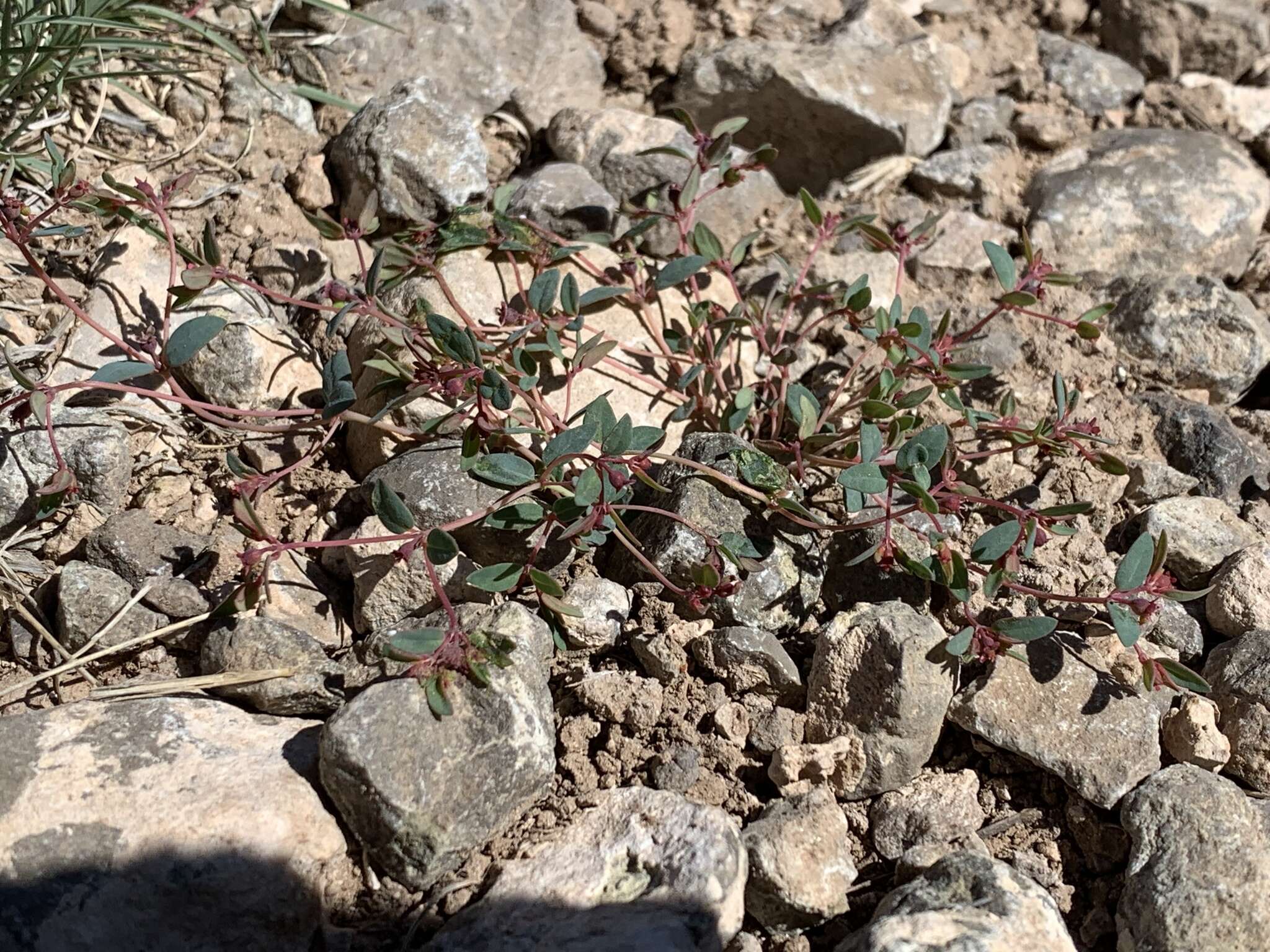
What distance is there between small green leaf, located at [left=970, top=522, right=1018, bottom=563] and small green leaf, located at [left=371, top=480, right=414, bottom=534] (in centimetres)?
117

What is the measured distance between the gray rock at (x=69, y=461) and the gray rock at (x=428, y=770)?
974 mm

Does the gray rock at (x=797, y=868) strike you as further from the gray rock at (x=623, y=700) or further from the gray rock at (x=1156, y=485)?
the gray rock at (x=1156, y=485)

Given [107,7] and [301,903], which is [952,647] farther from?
[107,7]

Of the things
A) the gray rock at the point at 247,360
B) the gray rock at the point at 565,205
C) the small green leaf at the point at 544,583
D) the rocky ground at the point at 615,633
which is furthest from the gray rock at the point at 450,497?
the gray rock at the point at 565,205

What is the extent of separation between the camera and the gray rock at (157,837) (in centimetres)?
191

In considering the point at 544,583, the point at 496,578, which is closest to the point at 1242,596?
the point at 544,583

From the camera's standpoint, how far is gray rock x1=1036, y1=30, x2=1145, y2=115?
3953 mm

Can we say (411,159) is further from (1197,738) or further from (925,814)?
(1197,738)

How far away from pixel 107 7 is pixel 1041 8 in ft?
10.9

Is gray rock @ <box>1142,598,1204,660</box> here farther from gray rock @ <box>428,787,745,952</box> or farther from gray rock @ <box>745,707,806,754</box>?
gray rock @ <box>428,787,745,952</box>

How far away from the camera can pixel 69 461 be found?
254 centimetres

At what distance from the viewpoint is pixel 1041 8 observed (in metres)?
4.20

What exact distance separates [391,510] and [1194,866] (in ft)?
5.45

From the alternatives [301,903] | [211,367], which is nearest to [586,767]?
[301,903]
